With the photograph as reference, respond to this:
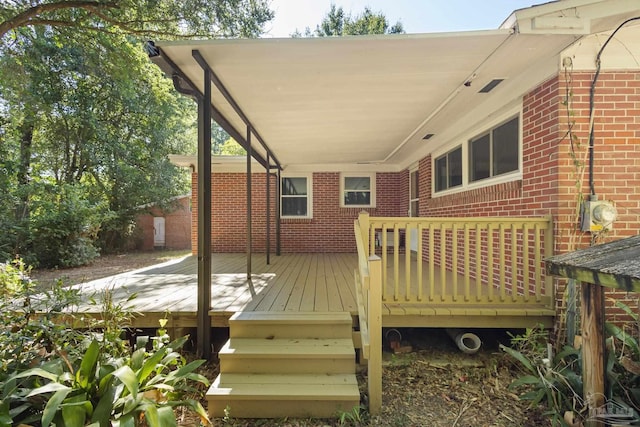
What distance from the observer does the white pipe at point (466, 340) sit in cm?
307

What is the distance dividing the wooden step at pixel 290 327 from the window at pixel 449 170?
3.42m

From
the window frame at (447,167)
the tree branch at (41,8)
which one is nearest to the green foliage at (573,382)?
the window frame at (447,167)

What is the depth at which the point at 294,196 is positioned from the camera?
865cm

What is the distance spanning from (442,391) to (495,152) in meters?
3.02

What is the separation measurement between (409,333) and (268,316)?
1789 millimetres

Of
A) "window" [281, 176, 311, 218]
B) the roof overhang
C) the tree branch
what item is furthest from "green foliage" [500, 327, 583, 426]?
the tree branch

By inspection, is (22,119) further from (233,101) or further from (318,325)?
(318,325)

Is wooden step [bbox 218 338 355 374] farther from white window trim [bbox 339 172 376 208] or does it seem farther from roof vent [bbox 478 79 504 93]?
white window trim [bbox 339 172 376 208]

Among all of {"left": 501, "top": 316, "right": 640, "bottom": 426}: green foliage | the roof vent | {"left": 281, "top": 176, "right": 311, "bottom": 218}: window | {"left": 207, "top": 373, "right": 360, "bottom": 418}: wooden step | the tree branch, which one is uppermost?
the tree branch

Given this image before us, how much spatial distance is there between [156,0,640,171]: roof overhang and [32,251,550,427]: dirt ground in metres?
2.45

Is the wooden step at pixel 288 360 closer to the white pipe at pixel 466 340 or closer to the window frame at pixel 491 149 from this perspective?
the white pipe at pixel 466 340

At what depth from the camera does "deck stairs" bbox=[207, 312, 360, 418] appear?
2.24 m

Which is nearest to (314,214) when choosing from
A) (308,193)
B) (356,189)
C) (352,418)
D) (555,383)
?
(308,193)

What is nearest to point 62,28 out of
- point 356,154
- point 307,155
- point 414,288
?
point 307,155
